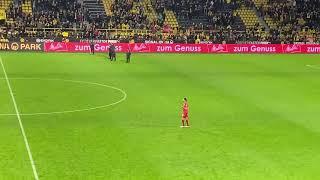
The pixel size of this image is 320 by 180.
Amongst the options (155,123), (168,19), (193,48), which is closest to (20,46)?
(193,48)

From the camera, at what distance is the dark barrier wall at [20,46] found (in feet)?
188

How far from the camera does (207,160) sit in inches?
808

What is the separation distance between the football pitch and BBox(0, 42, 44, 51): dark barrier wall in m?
10.9

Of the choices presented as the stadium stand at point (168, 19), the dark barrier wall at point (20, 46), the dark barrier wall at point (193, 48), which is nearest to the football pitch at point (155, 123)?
the dark barrier wall at point (20, 46)

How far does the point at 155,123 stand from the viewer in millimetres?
26391

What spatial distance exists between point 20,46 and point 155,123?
113 ft

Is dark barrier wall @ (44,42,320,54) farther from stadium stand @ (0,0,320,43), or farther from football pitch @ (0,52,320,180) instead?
football pitch @ (0,52,320,180)

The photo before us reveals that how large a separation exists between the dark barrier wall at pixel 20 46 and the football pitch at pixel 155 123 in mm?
10932

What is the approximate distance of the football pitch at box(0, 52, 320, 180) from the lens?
19594 mm

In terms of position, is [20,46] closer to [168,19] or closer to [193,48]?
[193,48]

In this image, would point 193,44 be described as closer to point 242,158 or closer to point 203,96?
point 203,96

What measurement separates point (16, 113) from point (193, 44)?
3671 cm

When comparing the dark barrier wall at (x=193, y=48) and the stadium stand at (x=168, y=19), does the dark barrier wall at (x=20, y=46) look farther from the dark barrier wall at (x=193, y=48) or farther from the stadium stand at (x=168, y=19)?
the stadium stand at (x=168, y=19)

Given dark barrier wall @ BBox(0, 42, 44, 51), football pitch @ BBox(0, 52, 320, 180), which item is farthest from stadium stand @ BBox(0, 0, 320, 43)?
football pitch @ BBox(0, 52, 320, 180)
